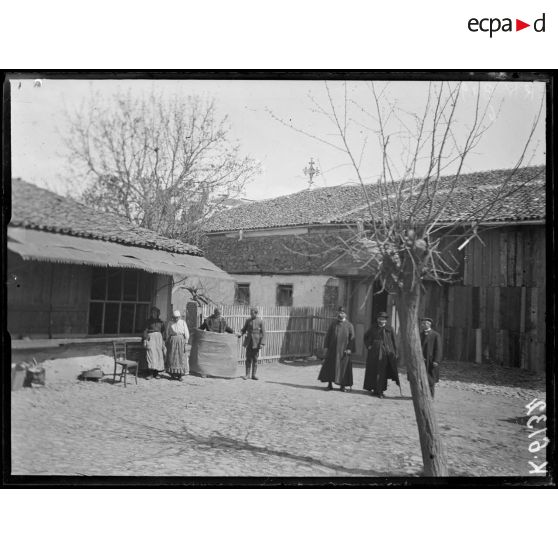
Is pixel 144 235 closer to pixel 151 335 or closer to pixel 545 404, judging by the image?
pixel 151 335

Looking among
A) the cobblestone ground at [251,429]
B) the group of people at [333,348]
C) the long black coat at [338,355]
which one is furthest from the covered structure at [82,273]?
the long black coat at [338,355]

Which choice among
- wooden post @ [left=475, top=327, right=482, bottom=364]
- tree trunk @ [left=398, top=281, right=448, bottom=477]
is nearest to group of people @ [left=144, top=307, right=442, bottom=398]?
wooden post @ [left=475, top=327, right=482, bottom=364]

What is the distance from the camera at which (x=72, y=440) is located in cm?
468

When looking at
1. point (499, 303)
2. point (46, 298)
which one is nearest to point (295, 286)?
point (499, 303)

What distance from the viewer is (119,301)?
5.67 m

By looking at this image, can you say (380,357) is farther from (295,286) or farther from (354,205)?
(354,205)

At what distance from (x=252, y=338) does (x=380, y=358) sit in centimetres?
172

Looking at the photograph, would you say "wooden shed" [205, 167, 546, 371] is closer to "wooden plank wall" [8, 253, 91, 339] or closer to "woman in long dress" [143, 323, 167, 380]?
"woman in long dress" [143, 323, 167, 380]

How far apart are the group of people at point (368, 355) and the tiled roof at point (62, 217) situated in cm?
279

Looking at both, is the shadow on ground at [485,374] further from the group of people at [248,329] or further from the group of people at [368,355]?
the group of people at [248,329]

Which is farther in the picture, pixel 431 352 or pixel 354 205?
pixel 431 352

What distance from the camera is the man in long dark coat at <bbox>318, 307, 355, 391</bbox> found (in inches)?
218

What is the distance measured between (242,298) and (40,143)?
9.23 feet

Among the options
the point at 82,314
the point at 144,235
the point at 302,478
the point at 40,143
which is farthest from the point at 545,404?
the point at 40,143
